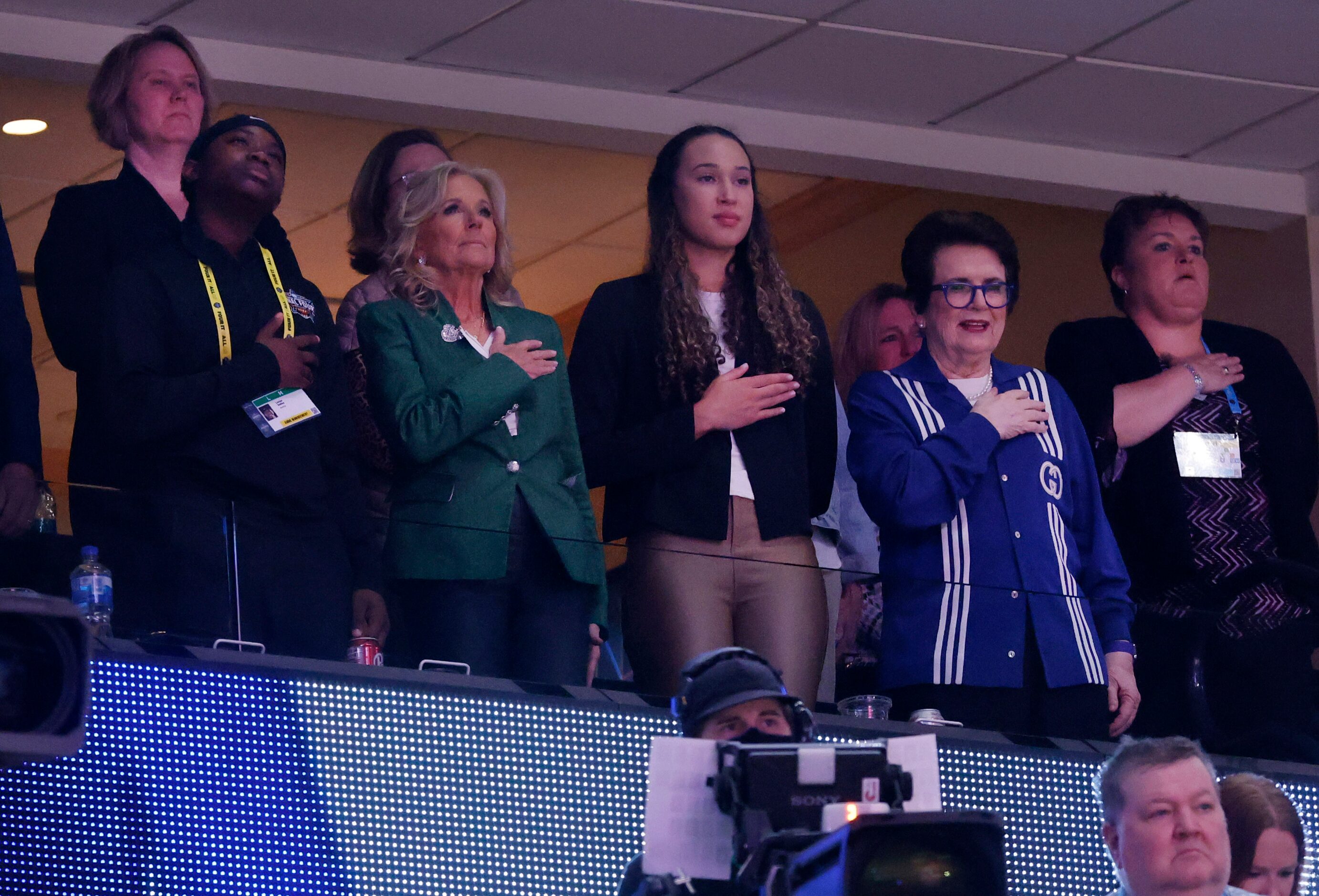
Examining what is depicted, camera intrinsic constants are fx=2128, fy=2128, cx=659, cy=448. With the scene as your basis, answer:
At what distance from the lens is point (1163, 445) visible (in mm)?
4352

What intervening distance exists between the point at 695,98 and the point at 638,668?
114 inches

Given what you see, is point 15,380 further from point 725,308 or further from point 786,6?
point 786,6

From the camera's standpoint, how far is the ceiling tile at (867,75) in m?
5.95

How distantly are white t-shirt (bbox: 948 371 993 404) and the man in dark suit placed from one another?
1674 mm

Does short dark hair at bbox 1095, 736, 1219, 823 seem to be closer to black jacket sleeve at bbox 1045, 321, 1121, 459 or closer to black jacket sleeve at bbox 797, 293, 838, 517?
black jacket sleeve at bbox 797, 293, 838, 517

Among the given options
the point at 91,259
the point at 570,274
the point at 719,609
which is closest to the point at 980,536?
the point at 719,609

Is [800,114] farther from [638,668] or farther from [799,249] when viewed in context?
[638,668]

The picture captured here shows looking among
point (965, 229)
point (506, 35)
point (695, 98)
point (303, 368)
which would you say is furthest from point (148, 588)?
point (695, 98)

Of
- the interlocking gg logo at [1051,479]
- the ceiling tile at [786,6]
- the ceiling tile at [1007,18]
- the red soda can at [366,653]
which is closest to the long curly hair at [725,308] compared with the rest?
the interlocking gg logo at [1051,479]

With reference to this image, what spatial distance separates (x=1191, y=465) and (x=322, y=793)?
198 cm

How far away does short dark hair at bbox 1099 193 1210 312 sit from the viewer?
466 cm

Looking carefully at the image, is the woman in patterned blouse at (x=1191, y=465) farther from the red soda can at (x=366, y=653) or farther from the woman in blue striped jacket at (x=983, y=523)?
the red soda can at (x=366, y=653)

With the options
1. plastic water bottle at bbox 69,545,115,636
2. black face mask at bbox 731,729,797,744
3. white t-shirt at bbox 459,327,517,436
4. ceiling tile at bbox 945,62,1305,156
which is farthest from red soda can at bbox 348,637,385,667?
ceiling tile at bbox 945,62,1305,156

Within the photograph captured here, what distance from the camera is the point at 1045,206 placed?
7.51 metres
